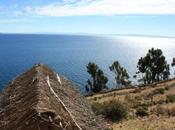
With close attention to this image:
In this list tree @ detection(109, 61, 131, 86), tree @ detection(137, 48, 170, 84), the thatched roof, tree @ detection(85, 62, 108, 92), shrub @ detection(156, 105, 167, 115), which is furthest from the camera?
tree @ detection(109, 61, 131, 86)

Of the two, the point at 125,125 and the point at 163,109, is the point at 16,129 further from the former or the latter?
the point at 163,109

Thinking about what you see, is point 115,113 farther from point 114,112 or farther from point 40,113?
point 40,113

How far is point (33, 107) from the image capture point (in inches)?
376

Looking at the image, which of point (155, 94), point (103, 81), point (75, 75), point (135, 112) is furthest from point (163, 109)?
point (75, 75)

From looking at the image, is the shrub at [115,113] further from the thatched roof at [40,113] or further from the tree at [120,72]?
the tree at [120,72]

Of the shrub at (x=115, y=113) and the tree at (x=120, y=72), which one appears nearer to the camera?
the shrub at (x=115, y=113)

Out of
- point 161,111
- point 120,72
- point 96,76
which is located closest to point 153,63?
point 120,72

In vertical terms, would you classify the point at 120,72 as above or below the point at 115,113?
below

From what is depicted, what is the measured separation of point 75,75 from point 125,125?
12850 centimetres

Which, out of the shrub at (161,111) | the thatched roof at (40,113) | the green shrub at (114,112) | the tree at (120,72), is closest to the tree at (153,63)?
the tree at (120,72)

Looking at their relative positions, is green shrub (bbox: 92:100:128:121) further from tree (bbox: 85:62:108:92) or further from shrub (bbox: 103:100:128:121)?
tree (bbox: 85:62:108:92)

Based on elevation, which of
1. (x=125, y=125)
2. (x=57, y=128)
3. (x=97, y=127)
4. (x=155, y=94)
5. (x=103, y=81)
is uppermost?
(x=57, y=128)

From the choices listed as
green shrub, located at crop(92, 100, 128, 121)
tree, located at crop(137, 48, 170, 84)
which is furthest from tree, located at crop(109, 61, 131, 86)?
green shrub, located at crop(92, 100, 128, 121)

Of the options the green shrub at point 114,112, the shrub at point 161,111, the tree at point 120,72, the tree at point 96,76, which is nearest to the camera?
the green shrub at point 114,112
